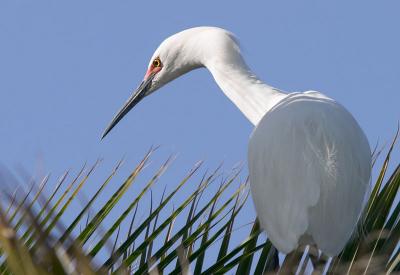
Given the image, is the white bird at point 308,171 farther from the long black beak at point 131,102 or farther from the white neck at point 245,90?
the long black beak at point 131,102

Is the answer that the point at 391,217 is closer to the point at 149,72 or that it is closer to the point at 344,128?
the point at 344,128

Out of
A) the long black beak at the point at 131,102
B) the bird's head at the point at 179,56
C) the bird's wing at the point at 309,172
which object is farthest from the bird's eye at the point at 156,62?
the bird's wing at the point at 309,172

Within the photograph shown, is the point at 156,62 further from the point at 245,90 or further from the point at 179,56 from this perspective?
the point at 245,90

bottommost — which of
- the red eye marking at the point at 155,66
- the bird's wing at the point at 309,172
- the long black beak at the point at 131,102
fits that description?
the bird's wing at the point at 309,172

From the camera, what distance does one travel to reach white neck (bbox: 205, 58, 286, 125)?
11.4 feet

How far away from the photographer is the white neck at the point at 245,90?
11.4 ft

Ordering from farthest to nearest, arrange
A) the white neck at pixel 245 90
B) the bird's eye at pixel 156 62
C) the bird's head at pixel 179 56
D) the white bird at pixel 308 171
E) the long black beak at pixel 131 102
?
the long black beak at pixel 131 102 → the bird's eye at pixel 156 62 → the bird's head at pixel 179 56 → the white neck at pixel 245 90 → the white bird at pixel 308 171

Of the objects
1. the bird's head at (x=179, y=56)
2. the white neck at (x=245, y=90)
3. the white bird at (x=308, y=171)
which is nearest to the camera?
the white bird at (x=308, y=171)

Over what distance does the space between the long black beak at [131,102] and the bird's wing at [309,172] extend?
137cm

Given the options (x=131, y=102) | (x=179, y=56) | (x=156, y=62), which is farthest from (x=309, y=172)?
(x=131, y=102)

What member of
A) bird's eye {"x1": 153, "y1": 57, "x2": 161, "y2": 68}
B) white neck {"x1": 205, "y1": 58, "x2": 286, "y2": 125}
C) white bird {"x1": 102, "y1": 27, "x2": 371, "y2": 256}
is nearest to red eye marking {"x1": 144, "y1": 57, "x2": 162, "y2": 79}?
bird's eye {"x1": 153, "y1": 57, "x2": 161, "y2": 68}

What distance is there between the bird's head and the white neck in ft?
0.29

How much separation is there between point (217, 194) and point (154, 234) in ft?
1.01

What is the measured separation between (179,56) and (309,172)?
1.33m
